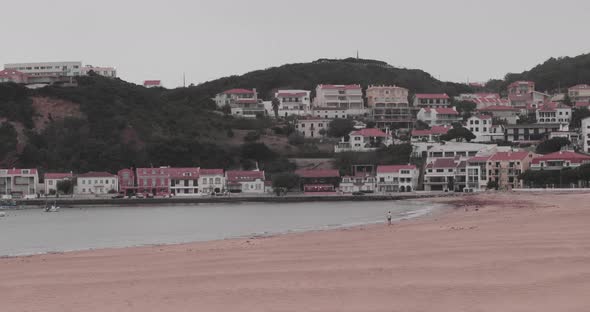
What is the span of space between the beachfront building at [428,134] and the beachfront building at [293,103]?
716 inches

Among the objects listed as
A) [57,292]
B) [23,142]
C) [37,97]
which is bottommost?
[57,292]

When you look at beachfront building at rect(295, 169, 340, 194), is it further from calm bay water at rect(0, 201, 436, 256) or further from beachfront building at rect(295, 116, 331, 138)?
calm bay water at rect(0, 201, 436, 256)

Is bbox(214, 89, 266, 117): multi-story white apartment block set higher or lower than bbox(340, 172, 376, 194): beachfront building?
higher

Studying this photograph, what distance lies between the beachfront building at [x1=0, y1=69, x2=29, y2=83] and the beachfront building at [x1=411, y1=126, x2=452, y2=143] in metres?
47.3

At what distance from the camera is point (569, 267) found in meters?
13.0

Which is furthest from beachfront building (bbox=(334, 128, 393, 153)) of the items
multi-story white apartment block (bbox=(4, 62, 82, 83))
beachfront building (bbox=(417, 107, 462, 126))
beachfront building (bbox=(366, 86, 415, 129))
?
multi-story white apartment block (bbox=(4, 62, 82, 83))

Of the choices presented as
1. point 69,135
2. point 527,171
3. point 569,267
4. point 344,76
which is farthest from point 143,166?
point 569,267

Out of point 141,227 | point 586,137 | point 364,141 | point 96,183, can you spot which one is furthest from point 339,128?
point 141,227

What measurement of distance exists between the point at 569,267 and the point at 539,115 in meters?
72.7

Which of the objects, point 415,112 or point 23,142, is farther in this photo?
point 415,112

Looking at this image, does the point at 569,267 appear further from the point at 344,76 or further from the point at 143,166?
the point at 344,76

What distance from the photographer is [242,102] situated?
3676 inches

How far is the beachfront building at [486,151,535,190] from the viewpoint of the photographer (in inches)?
2443

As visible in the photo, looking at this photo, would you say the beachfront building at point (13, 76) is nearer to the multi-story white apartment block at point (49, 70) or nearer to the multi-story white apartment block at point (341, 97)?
the multi-story white apartment block at point (49, 70)
